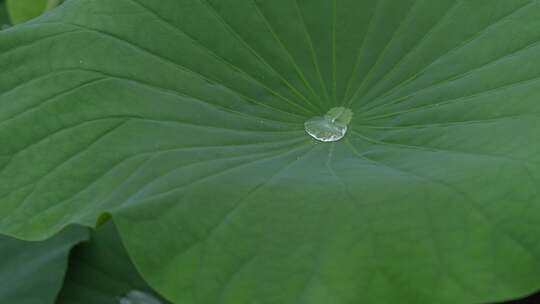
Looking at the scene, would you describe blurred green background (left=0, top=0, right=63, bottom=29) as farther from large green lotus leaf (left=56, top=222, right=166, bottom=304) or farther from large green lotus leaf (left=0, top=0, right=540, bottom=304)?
large green lotus leaf (left=56, top=222, right=166, bottom=304)

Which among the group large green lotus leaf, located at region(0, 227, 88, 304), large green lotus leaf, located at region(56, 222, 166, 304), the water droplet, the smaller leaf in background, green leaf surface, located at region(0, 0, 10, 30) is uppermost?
green leaf surface, located at region(0, 0, 10, 30)

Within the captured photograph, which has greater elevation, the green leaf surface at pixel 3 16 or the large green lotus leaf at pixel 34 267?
the green leaf surface at pixel 3 16

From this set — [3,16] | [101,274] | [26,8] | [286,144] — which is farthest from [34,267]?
[3,16]

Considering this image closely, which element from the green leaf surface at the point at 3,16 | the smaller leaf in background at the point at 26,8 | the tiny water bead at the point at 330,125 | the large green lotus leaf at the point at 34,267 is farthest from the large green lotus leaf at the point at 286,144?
the green leaf surface at the point at 3,16

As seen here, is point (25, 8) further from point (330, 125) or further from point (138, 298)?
point (330, 125)

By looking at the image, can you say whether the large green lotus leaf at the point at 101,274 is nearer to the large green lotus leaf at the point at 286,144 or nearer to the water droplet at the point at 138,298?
the water droplet at the point at 138,298

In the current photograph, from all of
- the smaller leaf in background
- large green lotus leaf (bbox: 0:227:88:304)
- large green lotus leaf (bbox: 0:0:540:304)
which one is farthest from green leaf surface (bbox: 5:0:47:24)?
large green lotus leaf (bbox: 0:227:88:304)
